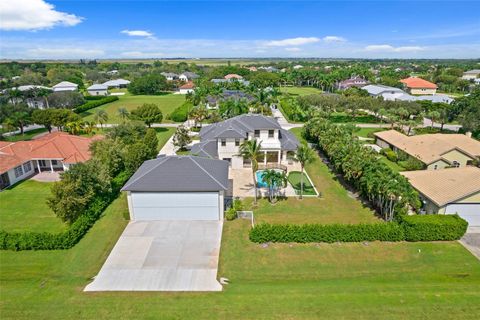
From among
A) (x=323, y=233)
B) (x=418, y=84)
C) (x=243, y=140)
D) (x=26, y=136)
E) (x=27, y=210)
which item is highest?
(x=418, y=84)

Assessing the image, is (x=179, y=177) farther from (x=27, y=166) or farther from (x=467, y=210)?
(x=467, y=210)

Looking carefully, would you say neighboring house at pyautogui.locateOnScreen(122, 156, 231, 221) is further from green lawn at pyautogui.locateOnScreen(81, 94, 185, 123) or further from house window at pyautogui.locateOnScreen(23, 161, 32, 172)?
green lawn at pyautogui.locateOnScreen(81, 94, 185, 123)

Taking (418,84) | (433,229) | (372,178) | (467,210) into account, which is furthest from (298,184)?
(418,84)

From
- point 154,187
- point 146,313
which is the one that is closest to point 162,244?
point 154,187

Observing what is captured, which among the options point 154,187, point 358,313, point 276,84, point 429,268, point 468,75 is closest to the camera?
point 358,313

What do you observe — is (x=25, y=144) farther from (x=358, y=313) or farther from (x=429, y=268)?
(x=429, y=268)

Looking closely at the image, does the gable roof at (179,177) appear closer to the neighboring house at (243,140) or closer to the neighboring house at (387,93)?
the neighboring house at (243,140)
